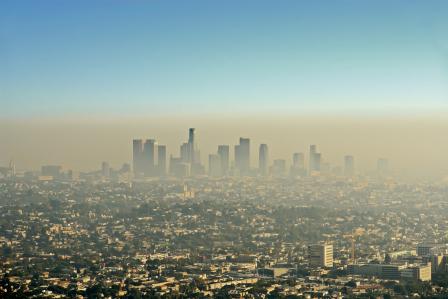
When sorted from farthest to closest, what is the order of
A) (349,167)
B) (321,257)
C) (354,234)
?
(349,167) → (354,234) → (321,257)

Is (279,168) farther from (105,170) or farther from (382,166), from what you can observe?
(105,170)

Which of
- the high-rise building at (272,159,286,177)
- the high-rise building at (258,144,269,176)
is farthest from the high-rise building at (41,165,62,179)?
the high-rise building at (272,159,286,177)

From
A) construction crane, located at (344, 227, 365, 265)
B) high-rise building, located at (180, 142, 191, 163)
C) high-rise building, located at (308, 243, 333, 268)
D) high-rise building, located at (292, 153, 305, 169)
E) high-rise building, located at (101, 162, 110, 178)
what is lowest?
construction crane, located at (344, 227, 365, 265)

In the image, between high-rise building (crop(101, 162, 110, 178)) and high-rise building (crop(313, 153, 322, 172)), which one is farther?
high-rise building (crop(313, 153, 322, 172))

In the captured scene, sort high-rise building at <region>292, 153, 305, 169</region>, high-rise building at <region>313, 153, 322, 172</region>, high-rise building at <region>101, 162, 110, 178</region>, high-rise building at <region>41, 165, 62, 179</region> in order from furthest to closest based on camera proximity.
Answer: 1. high-rise building at <region>292, 153, 305, 169</region>
2. high-rise building at <region>313, 153, 322, 172</region>
3. high-rise building at <region>101, 162, 110, 178</region>
4. high-rise building at <region>41, 165, 62, 179</region>

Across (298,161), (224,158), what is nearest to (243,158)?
(224,158)

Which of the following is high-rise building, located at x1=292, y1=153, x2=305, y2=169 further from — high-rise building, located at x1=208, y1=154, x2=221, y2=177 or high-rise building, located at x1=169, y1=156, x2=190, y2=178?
high-rise building, located at x1=169, y1=156, x2=190, y2=178

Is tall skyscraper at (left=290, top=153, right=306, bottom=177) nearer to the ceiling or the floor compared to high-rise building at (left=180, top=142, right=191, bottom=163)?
nearer to the floor
